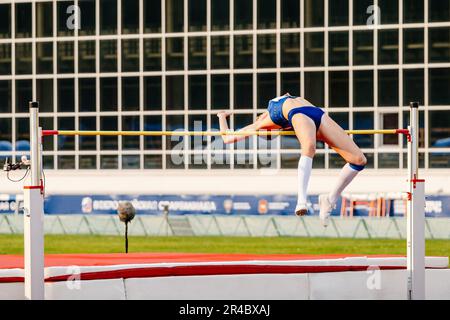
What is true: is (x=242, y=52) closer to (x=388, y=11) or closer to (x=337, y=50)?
(x=337, y=50)

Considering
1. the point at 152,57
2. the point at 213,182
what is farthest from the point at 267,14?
the point at 213,182

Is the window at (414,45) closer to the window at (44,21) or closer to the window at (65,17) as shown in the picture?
the window at (65,17)

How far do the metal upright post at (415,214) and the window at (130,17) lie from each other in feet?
78.7

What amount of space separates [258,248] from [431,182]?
339 inches

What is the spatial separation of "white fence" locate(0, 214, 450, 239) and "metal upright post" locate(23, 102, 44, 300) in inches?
760

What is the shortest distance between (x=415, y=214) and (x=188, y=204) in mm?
20954

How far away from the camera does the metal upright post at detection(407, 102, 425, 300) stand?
36.6 feet

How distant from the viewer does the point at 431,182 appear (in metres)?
32.2

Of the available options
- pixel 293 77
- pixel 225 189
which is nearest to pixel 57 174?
pixel 225 189

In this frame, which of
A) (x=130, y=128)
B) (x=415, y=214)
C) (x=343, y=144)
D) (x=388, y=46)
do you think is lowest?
(x=415, y=214)

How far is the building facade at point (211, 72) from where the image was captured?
3275cm

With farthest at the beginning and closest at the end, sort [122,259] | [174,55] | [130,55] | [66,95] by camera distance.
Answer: [66,95], [130,55], [174,55], [122,259]

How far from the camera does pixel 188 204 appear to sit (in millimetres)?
31906
